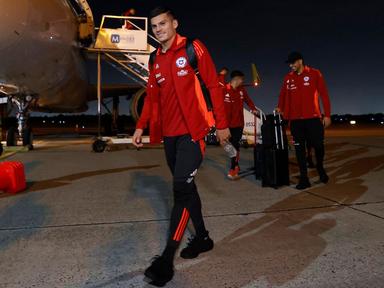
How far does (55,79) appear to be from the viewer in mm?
10703

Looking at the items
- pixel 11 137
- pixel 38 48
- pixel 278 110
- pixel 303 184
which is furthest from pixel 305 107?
pixel 11 137

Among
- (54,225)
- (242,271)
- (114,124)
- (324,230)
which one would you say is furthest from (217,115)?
(114,124)

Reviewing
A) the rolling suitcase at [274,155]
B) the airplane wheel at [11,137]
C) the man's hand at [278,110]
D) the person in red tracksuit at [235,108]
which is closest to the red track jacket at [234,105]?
the person in red tracksuit at [235,108]

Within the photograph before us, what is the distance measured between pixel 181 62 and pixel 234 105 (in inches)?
145

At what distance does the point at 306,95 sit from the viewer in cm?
550

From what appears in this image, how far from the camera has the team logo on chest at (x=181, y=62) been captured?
9.02 ft

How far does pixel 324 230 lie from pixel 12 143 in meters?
11.8

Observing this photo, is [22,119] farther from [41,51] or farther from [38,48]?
[38,48]

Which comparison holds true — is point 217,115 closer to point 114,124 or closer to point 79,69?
point 79,69

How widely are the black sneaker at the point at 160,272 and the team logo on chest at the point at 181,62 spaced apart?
51.3 inches

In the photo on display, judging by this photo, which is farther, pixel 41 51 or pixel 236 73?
pixel 41 51

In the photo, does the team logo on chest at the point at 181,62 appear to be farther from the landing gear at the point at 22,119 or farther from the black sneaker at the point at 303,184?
the landing gear at the point at 22,119

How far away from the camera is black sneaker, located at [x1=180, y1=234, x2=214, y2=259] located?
9.21 ft

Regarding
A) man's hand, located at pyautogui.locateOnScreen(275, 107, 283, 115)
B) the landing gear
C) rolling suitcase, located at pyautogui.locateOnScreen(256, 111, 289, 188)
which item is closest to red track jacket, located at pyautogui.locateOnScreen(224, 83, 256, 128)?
man's hand, located at pyautogui.locateOnScreen(275, 107, 283, 115)
